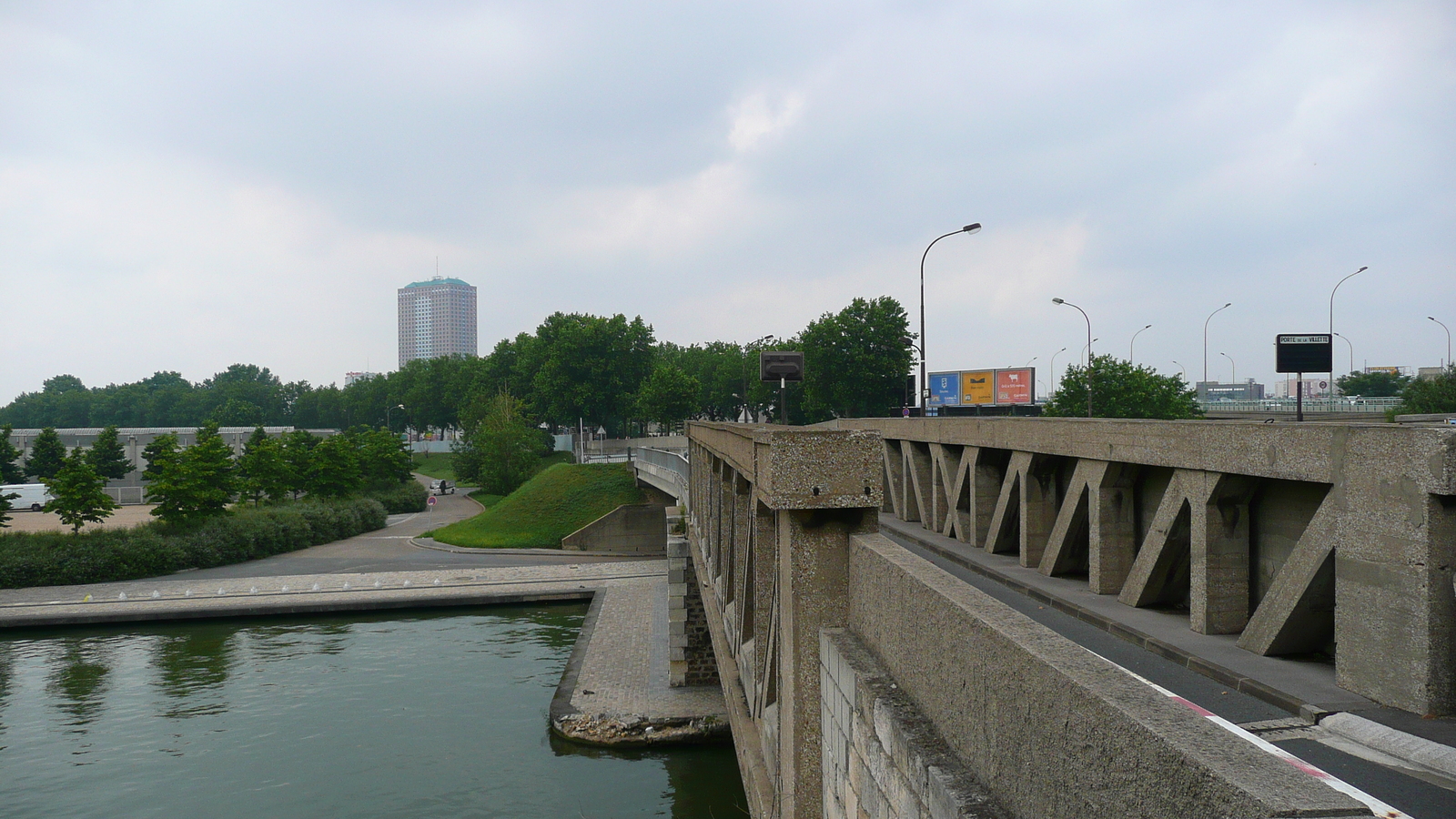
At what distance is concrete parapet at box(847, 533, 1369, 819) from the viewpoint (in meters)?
2.12

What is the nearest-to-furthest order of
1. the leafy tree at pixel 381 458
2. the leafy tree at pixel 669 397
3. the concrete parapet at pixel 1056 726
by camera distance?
the concrete parapet at pixel 1056 726 < the leafy tree at pixel 381 458 < the leafy tree at pixel 669 397

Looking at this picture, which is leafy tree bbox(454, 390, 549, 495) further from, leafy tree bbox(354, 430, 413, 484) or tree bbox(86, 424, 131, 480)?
tree bbox(86, 424, 131, 480)

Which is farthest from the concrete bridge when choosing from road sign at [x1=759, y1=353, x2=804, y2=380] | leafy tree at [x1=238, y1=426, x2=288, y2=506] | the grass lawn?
the grass lawn

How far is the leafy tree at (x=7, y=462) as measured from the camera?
234ft

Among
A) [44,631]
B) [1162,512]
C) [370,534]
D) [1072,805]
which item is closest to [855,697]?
[1072,805]

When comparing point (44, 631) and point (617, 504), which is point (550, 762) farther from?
point (617, 504)

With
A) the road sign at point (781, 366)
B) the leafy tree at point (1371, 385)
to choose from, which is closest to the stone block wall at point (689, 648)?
the road sign at point (781, 366)

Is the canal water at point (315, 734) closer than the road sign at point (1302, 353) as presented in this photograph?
No

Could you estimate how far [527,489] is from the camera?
50156 millimetres

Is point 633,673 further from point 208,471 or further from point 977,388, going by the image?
point 977,388

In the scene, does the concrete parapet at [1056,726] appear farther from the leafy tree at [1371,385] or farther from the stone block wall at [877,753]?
the leafy tree at [1371,385]

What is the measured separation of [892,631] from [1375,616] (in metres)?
4.65

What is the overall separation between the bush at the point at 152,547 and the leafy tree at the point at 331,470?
21.7ft

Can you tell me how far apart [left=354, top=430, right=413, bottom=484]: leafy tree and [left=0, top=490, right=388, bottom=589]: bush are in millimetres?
15203
